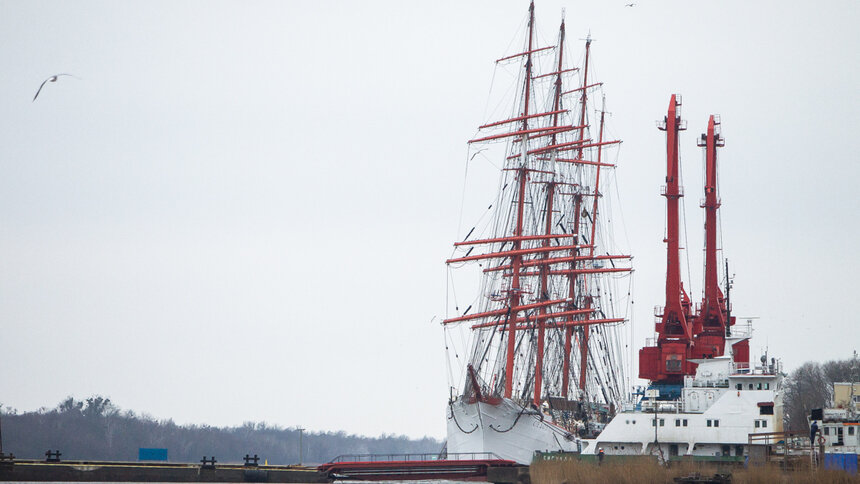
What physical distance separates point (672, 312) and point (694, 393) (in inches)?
605

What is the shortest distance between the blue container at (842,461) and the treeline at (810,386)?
172 ft

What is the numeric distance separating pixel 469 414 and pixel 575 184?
3289 cm

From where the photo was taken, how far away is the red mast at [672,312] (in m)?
96.0

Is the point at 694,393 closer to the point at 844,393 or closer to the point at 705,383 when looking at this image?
the point at 705,383

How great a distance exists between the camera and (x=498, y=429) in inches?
3423

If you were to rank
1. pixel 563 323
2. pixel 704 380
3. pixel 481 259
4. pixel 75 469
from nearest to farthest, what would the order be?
1. pixel 75 469
2. pixel 704 380
3. pixel 481 259
4. pixel 563 323

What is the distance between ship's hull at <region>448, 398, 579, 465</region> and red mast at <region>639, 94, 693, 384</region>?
41.9ft

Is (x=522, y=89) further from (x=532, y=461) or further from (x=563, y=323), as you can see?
(x=532, y=461)

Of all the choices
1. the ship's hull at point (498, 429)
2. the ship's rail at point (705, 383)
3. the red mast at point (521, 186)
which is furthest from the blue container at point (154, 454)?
the ship's rail at point (705, 383)

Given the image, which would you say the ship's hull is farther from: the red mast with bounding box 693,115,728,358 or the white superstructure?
the red mast with bounding box 693,115,728,358

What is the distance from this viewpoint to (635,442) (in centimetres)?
8300

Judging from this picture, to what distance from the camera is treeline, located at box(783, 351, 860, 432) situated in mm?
132125

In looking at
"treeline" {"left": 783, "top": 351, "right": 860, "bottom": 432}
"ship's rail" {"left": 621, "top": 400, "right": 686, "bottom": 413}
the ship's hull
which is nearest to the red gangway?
the ship's hull

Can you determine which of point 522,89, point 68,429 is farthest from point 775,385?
point 68,429
